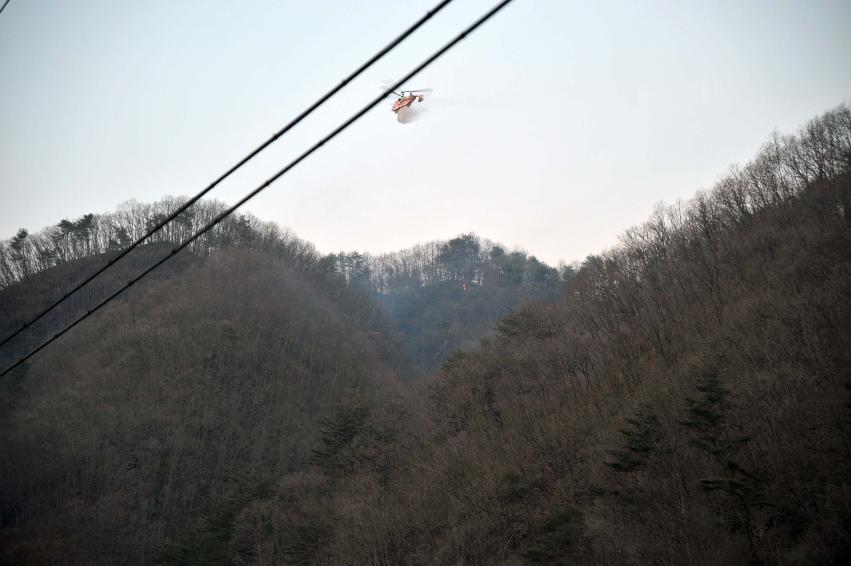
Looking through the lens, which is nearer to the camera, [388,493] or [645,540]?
Result: [645,540]

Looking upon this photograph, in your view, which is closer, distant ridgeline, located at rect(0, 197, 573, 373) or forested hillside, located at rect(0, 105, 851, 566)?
forested hillside, located at rect(0, 105, 851, 566)

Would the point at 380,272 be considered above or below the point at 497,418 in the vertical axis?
above

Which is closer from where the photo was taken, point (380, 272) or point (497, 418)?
point (497, 418)

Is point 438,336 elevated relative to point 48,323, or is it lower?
lower

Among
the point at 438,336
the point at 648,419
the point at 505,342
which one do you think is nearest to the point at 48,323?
the point at 438,336

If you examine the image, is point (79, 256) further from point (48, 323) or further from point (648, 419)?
point (648, 419)

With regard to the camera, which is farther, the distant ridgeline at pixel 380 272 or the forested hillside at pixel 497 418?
the distant ridgeline at pixel 380 272

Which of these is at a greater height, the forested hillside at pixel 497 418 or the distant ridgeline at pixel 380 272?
the distant ridgeline at pixel 380 272

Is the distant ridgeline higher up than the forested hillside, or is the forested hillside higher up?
the distant ridgeline
